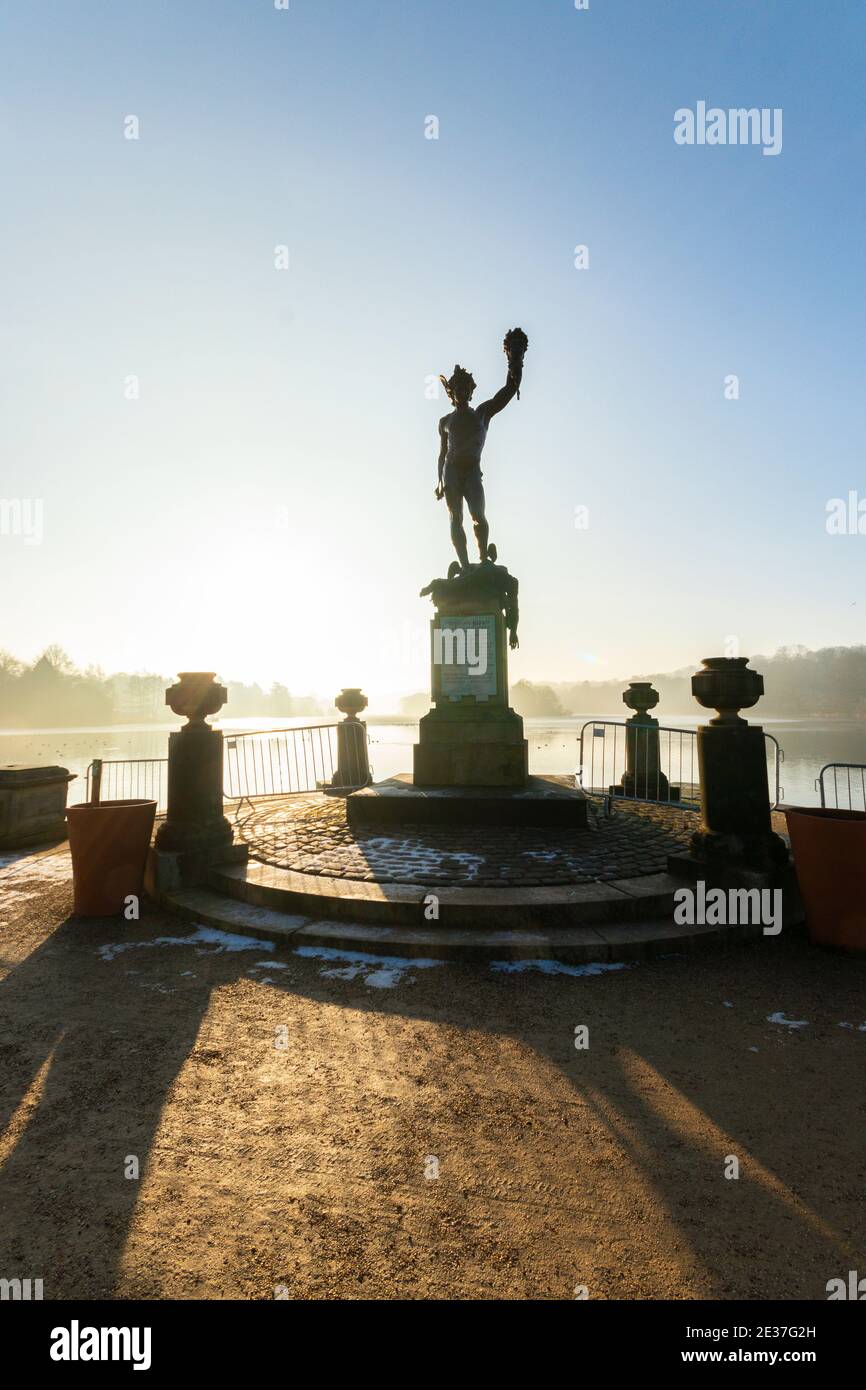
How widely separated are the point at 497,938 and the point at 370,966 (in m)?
0.92

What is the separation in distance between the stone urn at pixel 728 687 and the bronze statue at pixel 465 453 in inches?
209

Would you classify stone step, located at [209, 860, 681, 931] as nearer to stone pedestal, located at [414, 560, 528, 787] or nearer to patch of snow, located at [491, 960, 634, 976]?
patch of snow, located at [491, 960, 634, 976]

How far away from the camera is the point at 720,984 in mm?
3861

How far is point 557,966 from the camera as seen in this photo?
410 centimetres

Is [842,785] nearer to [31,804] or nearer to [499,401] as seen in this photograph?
[499,401]

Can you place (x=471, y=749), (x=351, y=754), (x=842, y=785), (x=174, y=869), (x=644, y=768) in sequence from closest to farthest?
(x=174, y=869) < (x=471, y=749) < (x=644, y=768) < (x=351, y=754) < (x=842, y=785)

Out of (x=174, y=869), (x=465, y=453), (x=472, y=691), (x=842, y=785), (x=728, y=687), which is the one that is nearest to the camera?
(x=728, y=687)

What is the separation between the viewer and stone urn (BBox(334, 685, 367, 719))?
12.2 m

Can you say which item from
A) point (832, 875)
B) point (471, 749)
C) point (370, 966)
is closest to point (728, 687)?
point (832, 875)

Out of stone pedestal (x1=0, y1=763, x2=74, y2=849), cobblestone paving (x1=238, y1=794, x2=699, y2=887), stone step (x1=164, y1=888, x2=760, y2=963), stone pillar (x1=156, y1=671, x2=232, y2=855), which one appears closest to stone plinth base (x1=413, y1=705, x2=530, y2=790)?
cobblestone paving (x1=238, y1=794, x2=699, y2=887)

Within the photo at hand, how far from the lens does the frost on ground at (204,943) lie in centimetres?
457

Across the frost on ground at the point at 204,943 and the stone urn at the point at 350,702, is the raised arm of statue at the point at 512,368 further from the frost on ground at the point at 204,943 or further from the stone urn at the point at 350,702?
the frost on ground at the point at 204,943

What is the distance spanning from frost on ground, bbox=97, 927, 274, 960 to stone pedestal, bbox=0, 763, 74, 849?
4.81m
